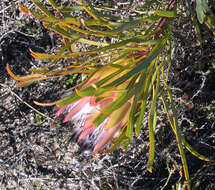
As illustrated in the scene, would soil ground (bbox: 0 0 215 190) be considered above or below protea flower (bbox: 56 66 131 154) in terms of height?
below

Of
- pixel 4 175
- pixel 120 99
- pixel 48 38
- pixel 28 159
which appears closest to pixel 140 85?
pixel 120 99

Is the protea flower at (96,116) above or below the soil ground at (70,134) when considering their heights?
above

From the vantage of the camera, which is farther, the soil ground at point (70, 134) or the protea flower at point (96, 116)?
the soil ground at point (70, 134)

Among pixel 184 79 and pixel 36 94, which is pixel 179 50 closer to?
pixel 184 79

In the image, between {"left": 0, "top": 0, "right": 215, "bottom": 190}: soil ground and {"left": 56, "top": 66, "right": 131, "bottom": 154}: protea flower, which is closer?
{"left": 56, "top": 66, "right": 131, "bottom": 154}: protea flower

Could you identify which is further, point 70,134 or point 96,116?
point 70,134
